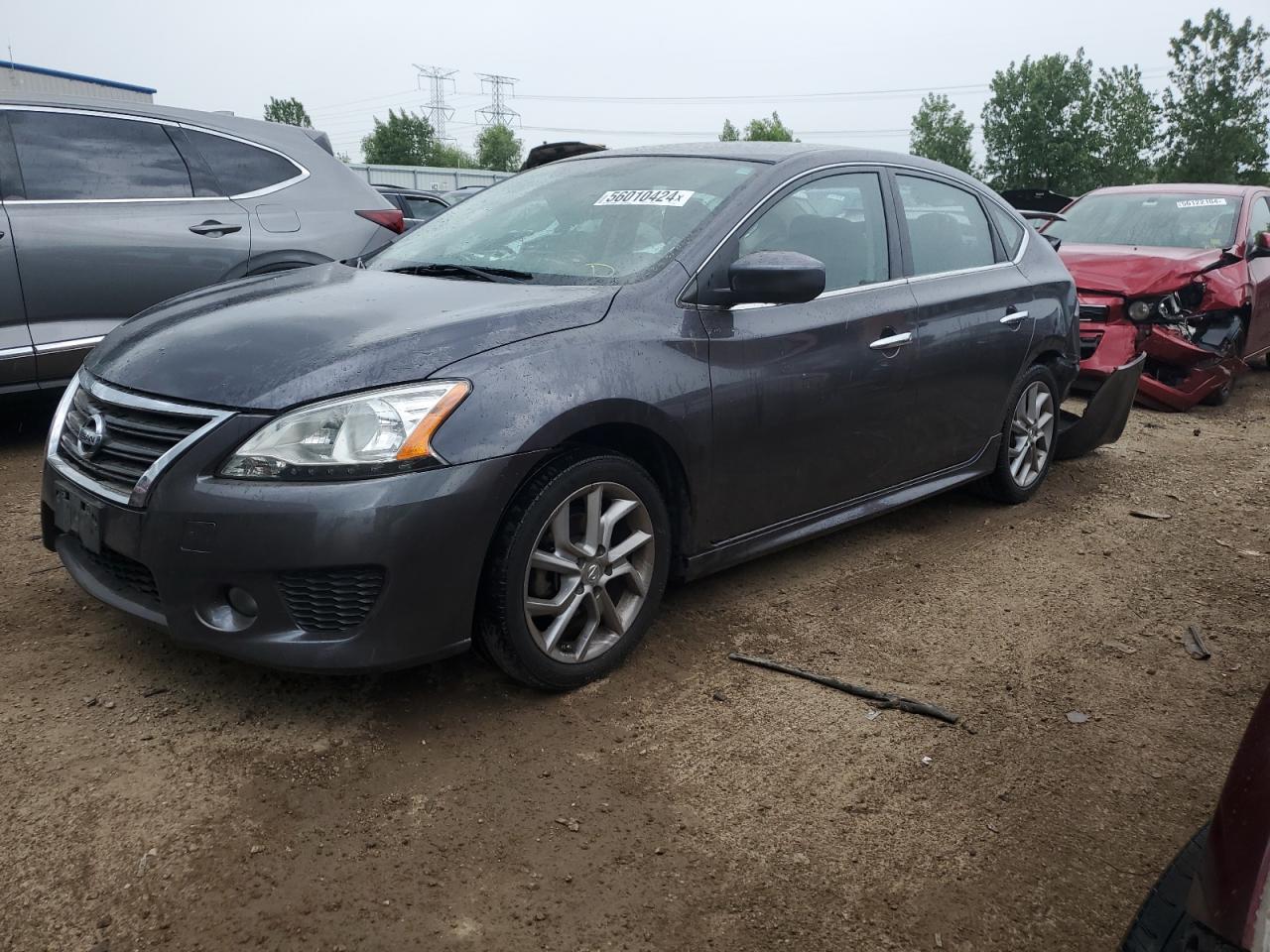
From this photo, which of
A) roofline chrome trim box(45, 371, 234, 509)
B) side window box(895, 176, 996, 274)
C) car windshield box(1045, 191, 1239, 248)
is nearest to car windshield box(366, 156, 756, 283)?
side window box(895, 176, 996, 274)

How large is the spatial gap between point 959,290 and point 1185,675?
1.76m

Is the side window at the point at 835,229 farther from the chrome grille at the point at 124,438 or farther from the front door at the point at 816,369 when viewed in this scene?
the chrome grille at the point at 124,438

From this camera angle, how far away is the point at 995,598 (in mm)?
4066

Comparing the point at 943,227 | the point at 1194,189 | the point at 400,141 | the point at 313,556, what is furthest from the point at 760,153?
the point at 400,141

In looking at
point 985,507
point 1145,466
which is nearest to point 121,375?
point 985,507

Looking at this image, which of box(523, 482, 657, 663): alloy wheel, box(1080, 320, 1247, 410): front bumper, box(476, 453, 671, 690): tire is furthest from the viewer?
box(1080, 320, 1247, 410): front bumper

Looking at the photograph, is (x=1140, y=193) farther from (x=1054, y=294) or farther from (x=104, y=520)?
(x=104, y=520)

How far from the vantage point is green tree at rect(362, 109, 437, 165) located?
3118 inches

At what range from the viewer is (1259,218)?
28.3 feet

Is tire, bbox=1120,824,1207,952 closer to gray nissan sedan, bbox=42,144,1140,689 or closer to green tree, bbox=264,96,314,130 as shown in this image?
gray nissan sedan, bbox=42,144,1140,689

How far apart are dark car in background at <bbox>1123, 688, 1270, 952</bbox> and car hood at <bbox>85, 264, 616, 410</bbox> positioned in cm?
198

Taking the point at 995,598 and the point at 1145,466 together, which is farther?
the point at 1145,466

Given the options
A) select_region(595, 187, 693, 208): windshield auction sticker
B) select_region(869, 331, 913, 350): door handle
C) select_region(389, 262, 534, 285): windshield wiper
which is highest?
select_region(595, 187, 693, 208): windshield auction sticker

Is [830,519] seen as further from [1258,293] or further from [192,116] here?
[1258,293]
